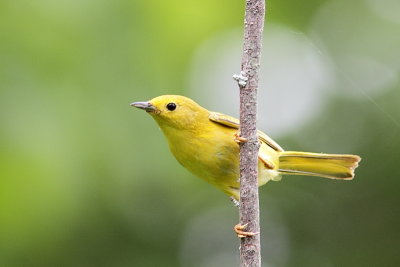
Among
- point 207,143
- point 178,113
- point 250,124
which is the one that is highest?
point 178,113

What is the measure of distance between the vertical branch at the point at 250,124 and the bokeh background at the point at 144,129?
904 millimetres

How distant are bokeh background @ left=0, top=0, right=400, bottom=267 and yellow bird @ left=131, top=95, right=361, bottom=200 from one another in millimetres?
98

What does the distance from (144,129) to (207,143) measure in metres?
0.48

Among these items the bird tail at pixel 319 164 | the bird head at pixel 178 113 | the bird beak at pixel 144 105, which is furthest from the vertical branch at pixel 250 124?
the bird tail at pixel 319 164

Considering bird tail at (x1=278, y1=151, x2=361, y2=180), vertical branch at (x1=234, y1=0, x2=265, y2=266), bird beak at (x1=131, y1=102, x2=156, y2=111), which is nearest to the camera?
vertical branch at (x1=234, y1=0, x2=265, y2=266)

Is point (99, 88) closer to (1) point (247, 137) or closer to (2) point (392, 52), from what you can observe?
(1) point (247, 137)

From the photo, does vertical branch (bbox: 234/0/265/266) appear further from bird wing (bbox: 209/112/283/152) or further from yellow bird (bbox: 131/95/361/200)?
bird wing (bbox: 209/112/283/152)

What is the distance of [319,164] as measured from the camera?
484 cm

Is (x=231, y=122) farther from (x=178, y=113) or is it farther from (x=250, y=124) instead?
(x=250, y=124)

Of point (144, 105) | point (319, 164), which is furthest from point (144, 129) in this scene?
point (319, 164)

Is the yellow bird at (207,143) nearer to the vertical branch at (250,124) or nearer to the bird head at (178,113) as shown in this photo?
the bird head at (178,113)

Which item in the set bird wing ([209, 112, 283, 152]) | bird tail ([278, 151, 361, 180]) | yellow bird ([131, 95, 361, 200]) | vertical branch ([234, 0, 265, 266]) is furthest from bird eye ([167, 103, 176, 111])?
vertical branch ([234, 0, 265, 266])

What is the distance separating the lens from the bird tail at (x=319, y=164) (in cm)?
460

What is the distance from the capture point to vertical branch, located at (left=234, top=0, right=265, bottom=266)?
9.83 ft
